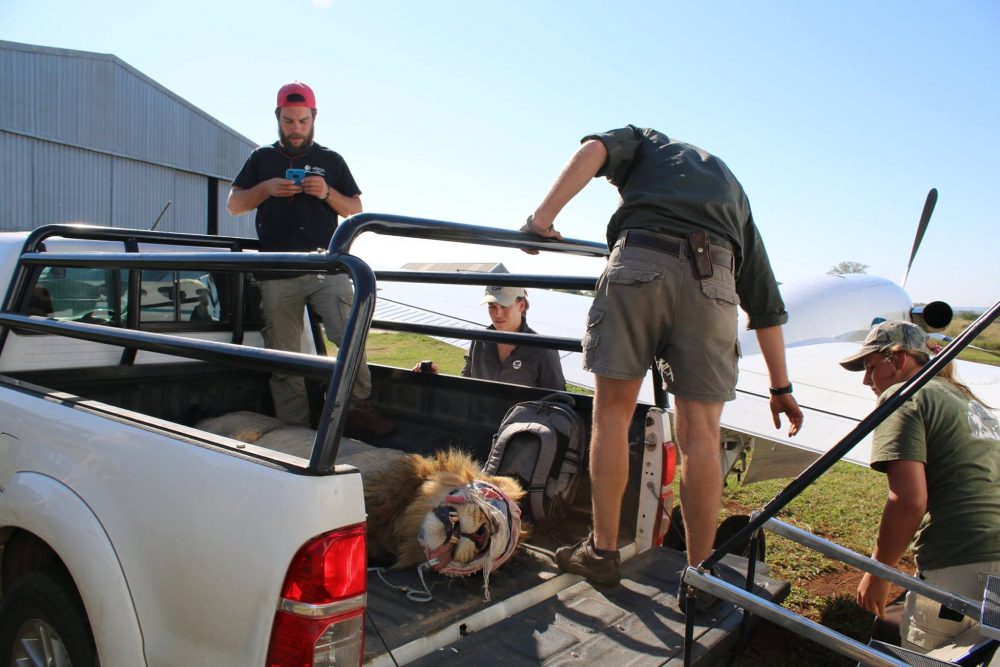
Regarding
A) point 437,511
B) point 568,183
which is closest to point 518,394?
point 437,511

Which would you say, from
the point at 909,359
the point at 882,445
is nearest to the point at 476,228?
the point at 882,445

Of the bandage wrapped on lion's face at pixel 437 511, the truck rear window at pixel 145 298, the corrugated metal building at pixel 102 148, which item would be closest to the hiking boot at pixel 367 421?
the bandage wrapped on lion's face at pixel 437 511

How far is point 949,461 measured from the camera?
116 inches

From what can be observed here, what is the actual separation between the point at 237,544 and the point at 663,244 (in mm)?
1629

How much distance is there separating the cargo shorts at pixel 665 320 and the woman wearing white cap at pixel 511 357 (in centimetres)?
164

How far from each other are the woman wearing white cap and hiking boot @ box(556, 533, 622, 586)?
1.66 metres

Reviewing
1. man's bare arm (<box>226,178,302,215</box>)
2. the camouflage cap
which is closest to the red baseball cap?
man's bare arm (<box>226,178,302,215</box>)

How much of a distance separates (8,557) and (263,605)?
1.23 meters

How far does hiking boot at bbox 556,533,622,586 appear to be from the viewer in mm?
2477

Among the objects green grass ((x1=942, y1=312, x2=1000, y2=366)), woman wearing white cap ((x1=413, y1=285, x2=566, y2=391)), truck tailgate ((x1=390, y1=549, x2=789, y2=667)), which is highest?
woman wearing white cap ((x1=413, y1=285, x2=566, y2=391))

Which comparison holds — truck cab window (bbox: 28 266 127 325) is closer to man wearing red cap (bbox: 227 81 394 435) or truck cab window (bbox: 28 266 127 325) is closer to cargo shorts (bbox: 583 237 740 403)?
man wearing red cap (bbox: 227 81 394 435)

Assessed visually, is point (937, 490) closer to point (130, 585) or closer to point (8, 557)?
point (130, 585)

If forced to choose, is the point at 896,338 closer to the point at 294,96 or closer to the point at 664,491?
the point at 664,491

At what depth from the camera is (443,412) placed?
152 inches
